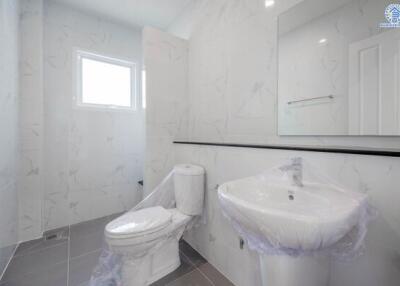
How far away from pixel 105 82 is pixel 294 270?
2639mm

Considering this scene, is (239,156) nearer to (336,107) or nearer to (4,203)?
(336,107)

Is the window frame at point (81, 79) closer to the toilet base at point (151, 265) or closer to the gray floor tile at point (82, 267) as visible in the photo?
the gray floor tile at point (82, 267)

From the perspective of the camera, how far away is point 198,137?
1.90 meters

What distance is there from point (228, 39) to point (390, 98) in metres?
1.19

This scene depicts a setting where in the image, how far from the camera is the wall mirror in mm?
789

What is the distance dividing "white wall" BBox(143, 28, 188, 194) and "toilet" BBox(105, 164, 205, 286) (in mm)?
381

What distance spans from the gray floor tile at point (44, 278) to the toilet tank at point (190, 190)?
98 cm

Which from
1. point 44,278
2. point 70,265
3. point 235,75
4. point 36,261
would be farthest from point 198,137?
point 36,261

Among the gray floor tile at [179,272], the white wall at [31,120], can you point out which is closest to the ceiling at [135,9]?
the white wall at [31,120]

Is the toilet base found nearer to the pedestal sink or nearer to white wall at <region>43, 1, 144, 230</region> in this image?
the pedestal sink

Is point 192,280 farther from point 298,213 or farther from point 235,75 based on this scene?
point 235,75

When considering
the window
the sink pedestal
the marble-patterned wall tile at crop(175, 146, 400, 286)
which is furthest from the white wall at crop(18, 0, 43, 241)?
the sink pedestal

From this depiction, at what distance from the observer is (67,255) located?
1.57 m

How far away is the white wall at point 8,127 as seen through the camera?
133 cm
